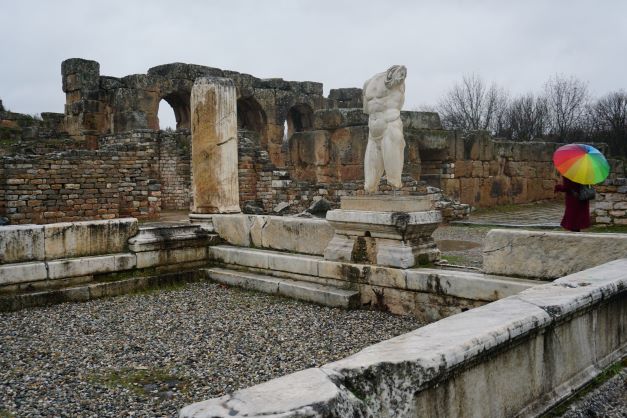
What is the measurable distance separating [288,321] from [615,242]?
9.87ft

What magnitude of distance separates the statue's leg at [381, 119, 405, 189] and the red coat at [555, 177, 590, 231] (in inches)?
75.3

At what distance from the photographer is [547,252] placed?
15.6ft

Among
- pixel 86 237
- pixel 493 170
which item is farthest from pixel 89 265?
pixel 493 170

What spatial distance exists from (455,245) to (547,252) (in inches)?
192

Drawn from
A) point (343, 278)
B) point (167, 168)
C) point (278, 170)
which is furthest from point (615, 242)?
point (167, 168)

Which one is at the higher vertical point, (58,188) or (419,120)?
(419,120)

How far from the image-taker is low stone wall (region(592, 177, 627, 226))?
10.0 m

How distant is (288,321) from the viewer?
5375 mm

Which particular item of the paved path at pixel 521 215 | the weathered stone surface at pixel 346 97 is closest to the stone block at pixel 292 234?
the paved path at pixel 521 215

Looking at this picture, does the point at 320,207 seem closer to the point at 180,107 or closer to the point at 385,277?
the point at 385,277

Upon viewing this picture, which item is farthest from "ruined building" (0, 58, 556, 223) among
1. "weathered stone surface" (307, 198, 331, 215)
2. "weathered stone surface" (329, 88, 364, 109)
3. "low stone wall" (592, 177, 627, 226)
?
"weathered stone surface" (329, 88, 364, 109)

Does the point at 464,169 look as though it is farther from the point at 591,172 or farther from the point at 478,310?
the point at 478,310

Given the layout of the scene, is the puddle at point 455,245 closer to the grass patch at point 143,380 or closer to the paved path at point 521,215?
the paved path at point 521,215

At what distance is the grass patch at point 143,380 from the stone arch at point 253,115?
1936 cm
